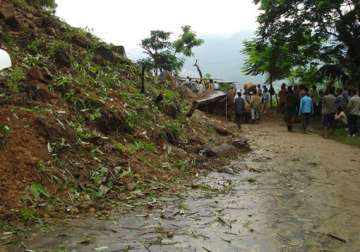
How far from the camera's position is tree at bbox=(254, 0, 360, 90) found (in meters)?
21.5

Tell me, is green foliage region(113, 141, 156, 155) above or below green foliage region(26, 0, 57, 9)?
below

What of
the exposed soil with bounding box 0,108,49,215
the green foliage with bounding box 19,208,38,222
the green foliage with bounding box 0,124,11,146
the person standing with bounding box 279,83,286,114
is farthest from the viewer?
the person standing with bounding box 279,83,286,114

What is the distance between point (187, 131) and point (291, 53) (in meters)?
13.1

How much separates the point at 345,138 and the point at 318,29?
28.0ft

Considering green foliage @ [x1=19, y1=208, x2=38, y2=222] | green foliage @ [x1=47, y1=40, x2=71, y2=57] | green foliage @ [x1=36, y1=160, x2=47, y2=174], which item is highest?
green foliage @ [x1=47, y1=40, x2=71, y2=57]

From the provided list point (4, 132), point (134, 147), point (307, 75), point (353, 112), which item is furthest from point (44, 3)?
point (307, 75)

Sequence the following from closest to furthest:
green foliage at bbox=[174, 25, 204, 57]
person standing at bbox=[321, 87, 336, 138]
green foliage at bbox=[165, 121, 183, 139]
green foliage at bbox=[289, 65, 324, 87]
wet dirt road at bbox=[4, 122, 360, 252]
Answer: wet dirt road at bbox=[4, 122, 360, 252] < green foliage at bbox=[165, 121, 183, 139] < person standing at bbox=[321, 87, 336, 138] < green foliage at bbox=[289, 65, 324, 87] < green foliage at bbox=[174, 25, 204, 57]

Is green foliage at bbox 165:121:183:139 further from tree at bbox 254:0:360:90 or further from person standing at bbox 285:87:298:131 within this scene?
tree at bbox 254:0:360:90

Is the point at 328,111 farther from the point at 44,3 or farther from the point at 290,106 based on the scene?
the point at 44,3

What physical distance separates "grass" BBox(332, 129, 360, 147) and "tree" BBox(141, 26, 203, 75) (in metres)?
20.9

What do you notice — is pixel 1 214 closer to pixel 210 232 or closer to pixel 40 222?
pixel 40 222

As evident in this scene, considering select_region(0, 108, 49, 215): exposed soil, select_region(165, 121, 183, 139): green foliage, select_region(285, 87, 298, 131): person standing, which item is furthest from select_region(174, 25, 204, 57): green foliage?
select_region(0, 108, 49, 215): exposed soil

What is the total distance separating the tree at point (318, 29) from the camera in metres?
21.5

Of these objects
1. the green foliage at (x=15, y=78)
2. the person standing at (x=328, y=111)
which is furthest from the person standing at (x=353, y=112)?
the green foliage at (x=15, y=78)
